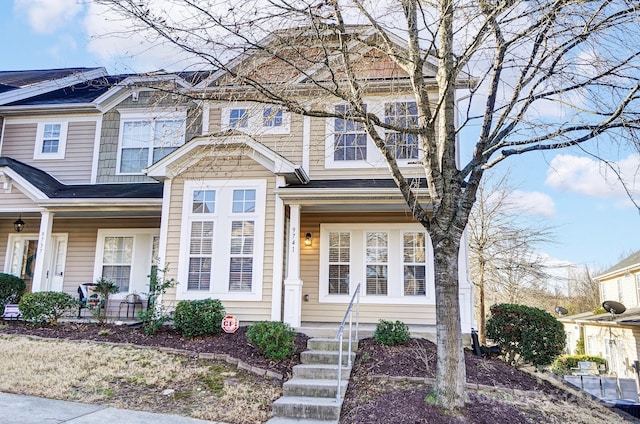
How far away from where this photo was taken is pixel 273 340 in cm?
682

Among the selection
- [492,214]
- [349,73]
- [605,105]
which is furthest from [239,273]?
[492,214]

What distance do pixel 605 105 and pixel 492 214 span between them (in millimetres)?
12627

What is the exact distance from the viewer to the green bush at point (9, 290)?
9492 millimetres

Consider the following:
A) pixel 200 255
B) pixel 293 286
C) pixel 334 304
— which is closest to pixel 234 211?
pixel 200 255

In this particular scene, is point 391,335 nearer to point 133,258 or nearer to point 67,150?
point 133,258

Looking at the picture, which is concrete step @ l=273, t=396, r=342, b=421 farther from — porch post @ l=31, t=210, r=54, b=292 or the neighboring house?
the neighboring house

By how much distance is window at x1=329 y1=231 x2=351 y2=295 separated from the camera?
9977 mm

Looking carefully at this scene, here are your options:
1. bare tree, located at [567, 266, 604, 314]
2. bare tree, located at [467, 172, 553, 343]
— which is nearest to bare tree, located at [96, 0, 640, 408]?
bare tree, located at [467, 172, 553, 343]

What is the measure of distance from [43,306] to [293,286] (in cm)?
515

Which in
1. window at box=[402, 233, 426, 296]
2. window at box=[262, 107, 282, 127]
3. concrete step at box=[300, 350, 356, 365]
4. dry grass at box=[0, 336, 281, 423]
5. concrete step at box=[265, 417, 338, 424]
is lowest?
concrete step at box=[265, 417, 338, 424]

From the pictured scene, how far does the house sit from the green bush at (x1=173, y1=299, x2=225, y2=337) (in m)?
0.63

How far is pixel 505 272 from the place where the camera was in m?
16.8

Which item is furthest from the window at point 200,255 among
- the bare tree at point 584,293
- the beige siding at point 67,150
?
the bare tree at point 584,293

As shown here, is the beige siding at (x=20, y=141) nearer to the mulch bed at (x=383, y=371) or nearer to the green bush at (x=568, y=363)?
the mulch bed at (x=383, y=371)
